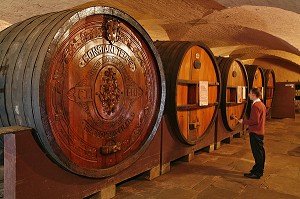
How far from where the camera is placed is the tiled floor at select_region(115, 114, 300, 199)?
3041 millimetres

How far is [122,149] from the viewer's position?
274cm

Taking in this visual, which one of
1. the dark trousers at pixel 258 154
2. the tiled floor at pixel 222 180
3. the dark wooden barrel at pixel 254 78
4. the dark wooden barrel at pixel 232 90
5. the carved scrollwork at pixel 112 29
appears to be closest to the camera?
the carved scrollwork at pixel 112 29

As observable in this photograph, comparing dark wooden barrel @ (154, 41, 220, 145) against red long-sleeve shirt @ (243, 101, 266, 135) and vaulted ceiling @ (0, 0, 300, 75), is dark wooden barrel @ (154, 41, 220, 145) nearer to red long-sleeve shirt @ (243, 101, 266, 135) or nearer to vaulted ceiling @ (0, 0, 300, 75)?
red long-sleeve shirt @ (243, 101, 266, 135)

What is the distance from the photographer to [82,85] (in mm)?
2295

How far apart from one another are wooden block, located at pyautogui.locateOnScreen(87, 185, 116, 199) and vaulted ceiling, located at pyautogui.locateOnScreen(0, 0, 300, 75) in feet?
9.38

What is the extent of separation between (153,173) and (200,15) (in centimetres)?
346

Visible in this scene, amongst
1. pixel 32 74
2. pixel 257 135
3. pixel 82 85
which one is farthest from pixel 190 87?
pixel 32 74

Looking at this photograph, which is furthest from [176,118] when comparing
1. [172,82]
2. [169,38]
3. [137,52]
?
[169,38]

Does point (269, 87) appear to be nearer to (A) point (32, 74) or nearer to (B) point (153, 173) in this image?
(B) point (153, 173)

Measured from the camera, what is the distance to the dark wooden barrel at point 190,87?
3.54 m

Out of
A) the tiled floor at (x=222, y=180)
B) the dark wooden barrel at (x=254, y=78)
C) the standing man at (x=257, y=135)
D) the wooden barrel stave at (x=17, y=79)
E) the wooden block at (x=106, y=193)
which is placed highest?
the dark wooden barrel at (x=254, y=78)

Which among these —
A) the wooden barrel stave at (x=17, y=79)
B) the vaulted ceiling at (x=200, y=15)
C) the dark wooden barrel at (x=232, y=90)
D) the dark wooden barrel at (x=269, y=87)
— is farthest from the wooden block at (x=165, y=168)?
the dark wooden barrel at (x=269, y=87)

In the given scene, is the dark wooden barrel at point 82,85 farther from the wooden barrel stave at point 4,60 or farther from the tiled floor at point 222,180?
the tiled floor at point 222,180

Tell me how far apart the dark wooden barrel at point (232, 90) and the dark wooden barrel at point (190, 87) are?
41 centimetres
